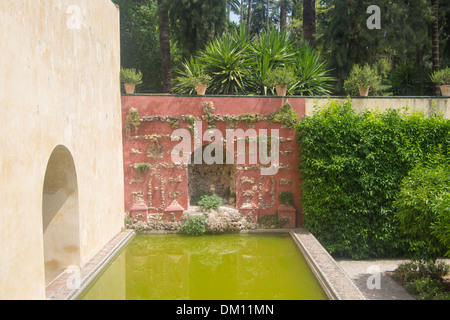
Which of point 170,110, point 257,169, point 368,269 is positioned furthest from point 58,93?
point 368,269

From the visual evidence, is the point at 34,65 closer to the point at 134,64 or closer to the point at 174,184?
the point at 174,184

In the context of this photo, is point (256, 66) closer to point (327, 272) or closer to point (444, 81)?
point (444, 81)

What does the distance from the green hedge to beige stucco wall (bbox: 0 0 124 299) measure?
469 cm

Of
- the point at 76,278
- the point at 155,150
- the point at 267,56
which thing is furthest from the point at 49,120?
the point at 267,56

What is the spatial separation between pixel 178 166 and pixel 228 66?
3.32m

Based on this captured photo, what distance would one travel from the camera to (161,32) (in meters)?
13.0

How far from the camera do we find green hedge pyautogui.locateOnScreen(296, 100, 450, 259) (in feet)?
27.2

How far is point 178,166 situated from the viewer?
9.70 meters

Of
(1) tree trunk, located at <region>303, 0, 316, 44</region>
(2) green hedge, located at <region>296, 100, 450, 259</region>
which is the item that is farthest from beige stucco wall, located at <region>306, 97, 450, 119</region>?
(1) tree trunk, located at <region>303, 0, 316, 44</region>

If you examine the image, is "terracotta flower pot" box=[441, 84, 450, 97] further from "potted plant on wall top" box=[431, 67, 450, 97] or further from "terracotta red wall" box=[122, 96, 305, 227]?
"terracotta red wall" box=[122, 96, 305, 227]

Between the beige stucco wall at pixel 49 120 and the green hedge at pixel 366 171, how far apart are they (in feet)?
15.4

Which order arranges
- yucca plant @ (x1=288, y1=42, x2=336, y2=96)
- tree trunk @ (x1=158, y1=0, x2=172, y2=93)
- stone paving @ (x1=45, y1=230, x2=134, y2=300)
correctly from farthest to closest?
tree trunk @ (x1=158, y1=0, x2=172, y2=93), yucca plant @ (x1=288, y1=42, x2=336, y2=96), stone paving @ (x1=45, y1=230, x2=134, y2=300)

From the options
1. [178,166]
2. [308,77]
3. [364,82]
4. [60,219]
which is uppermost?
[308,77]

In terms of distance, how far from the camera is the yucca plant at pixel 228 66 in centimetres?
1073
